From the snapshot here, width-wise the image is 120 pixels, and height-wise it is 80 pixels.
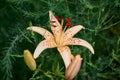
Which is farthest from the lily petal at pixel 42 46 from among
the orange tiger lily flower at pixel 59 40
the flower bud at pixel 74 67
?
the flower bud at pixel 74 67

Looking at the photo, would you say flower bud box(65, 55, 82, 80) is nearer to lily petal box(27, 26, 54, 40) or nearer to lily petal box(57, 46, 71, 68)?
lily petal box(57, 46, 71, 68)

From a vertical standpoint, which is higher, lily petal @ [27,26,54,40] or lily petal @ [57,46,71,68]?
lily petal @ [27,26,54,40]

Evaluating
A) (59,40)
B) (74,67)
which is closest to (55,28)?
(59,40)

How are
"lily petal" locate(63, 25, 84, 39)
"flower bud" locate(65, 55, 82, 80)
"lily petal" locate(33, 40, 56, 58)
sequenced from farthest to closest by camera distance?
1. "lily petal" locate(63, 25, 84, 39)
2. "lily petal" locate(33, 40, 56, 58)
3. "flower bud" locate(65, 55, 82, 80)

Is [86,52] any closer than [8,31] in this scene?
Yes

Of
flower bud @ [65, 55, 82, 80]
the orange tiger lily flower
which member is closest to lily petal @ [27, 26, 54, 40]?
the orange tiger lily flower

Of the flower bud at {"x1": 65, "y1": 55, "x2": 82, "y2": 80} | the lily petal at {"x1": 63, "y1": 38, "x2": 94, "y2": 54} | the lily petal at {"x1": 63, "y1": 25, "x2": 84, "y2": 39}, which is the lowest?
the flower bud at {"x1": 65, "y1": 55, "x2": 82, "y2": 80}

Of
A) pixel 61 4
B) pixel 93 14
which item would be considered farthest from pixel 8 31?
pixel 93 14

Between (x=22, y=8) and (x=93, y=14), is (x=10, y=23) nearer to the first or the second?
(x=22, y=8)

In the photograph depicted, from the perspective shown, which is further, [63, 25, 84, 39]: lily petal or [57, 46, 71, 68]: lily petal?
[63, 25, 84, 39]: lily petal
